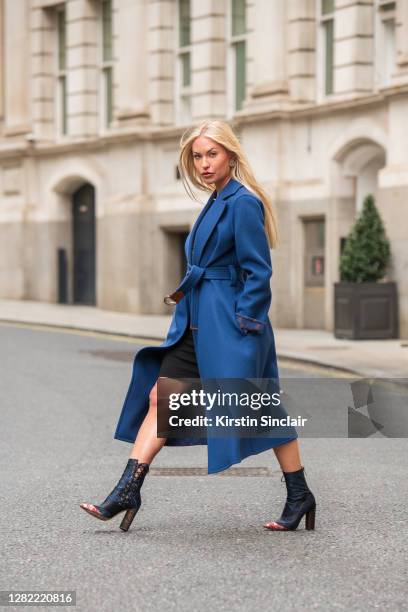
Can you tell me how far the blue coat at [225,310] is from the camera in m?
5.73

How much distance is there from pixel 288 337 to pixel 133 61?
833cm

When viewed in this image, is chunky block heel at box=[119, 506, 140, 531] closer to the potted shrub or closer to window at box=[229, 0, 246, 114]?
the potted shrub

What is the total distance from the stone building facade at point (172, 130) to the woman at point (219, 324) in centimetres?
1235

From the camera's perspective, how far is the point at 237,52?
913 inches

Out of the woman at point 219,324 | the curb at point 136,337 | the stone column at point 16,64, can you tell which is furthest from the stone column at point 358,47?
the woman at point 219,324

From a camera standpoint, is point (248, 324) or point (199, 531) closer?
point (248, 324)

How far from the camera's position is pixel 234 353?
5.75m

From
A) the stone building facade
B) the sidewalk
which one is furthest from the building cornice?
the sidewalk

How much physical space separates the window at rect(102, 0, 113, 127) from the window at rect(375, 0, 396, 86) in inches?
316

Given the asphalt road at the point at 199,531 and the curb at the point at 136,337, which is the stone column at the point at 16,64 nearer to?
the curb at the point at 136,337

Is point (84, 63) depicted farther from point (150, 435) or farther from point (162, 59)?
point (150, 435)

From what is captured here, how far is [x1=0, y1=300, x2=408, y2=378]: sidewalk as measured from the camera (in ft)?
47.8

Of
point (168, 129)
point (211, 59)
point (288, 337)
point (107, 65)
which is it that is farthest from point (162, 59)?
point (288, 337)

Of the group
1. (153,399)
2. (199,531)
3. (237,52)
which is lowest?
(199,531)
